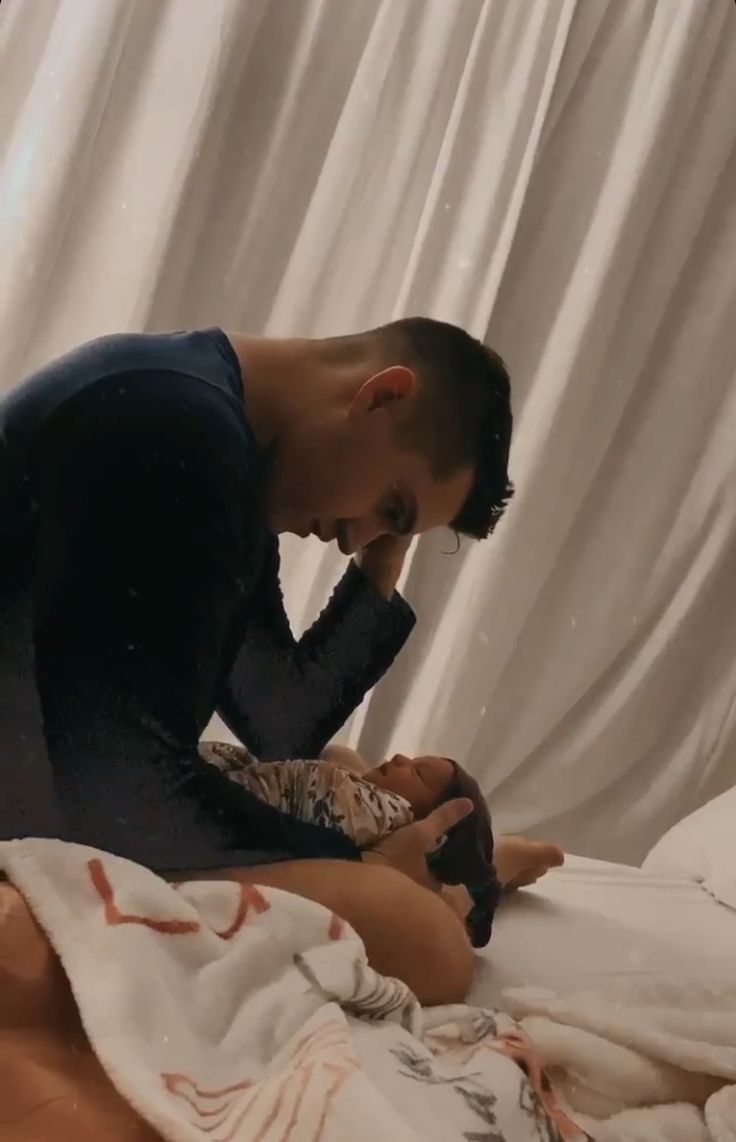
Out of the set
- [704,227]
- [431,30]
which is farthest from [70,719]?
[704,227]

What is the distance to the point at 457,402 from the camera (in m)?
0.95

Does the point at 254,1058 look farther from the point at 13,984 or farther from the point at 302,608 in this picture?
the point at 302,608

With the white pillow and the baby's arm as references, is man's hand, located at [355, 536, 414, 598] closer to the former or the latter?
the baby's arm

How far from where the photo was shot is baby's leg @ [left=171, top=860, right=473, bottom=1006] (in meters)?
0.80

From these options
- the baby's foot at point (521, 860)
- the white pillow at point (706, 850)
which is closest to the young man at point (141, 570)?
the baby's foot at point (521, 860)

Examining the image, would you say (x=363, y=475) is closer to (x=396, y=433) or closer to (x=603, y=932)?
(x=396, y=433)

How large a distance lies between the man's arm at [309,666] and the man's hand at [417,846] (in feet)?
0.59

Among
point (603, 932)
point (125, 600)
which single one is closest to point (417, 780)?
point (603, 932)

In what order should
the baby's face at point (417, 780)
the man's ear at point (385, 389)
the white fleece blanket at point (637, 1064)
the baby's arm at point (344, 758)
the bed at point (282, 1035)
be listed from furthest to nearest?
the baby's arm at point (344, 758) < the baby's face at point (417, 780) < the man's ear at point (385, 389) < the white fleece blanket at point (637, 1064) < the bed at point (282, 1035)

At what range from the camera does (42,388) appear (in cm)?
83

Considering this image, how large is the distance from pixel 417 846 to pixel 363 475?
326 mm

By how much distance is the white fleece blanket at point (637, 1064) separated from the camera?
0.71 m

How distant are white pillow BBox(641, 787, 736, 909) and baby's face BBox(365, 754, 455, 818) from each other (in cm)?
36

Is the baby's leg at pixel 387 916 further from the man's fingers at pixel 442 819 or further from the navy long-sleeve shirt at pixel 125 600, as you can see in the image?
the man's fingers at pixel 442 819
